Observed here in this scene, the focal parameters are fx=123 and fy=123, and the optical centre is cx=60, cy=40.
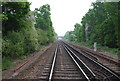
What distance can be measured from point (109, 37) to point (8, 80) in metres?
21.0

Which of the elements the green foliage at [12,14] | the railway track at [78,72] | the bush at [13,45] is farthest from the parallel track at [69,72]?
the green foliage at [12,14]

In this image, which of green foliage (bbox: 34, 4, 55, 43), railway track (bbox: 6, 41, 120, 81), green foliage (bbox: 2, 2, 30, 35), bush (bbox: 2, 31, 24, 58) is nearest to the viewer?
railway track (bbox: 6, 41, 120, 81)

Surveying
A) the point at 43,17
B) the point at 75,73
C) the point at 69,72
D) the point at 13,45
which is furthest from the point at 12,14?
the point at 43,17

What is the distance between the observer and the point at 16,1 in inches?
504

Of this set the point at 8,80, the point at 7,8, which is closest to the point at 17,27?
the point at 7,8

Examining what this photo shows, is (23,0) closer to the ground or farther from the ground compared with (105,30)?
farther from the ground

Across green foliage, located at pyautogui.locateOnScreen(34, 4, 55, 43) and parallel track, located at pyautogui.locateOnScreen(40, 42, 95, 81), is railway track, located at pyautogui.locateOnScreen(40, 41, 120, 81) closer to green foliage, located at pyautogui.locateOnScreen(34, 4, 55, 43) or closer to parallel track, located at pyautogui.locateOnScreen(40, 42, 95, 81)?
parallel track, located at pyautogui.locateOnScreen(40, 42, 95, 81)

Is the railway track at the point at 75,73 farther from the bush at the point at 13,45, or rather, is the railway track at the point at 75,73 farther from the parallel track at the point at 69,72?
the bush at the point at 13,45

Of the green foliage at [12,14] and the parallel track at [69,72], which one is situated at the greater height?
the green foliage at [12,14]

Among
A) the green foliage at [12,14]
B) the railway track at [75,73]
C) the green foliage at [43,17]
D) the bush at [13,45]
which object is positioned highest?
the green foliage at [43,17]

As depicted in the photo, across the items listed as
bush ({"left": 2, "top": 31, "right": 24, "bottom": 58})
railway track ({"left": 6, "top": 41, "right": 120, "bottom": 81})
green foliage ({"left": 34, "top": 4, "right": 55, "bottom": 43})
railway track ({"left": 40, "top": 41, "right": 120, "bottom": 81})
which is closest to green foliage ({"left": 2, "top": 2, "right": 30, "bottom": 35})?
bush ({"left": 2, "top": 31, "right": 24, "bottom": 58})

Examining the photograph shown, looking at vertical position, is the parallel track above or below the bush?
below

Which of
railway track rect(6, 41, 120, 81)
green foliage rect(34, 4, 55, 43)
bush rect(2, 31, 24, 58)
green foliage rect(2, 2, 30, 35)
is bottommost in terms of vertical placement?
railway track rect(6, 41, 120, 81)

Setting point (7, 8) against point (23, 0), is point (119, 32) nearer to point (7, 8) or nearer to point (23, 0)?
point (23, 0)
